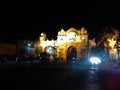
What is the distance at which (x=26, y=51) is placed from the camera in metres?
91.1

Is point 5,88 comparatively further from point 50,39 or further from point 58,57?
point 50,39

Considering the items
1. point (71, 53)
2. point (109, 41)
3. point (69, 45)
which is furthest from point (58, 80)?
point (71, 53)

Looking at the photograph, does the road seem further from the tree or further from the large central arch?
the large central arch

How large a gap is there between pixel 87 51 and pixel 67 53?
7336 mm

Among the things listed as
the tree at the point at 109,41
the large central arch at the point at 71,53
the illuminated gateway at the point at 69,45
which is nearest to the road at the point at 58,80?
the tree at the point at 109,41

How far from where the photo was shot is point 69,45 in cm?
8406

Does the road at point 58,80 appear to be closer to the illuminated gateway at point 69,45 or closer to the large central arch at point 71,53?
the illuminated gateway at point 69,45

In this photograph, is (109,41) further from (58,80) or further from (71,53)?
(58,80)

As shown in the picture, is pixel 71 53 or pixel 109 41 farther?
pixel 71 53

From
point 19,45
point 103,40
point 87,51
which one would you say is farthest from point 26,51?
point 103,40

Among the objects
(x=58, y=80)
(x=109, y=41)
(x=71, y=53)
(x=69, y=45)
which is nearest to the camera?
(x=58, y=80)

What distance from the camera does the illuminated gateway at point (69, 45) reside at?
271 feet

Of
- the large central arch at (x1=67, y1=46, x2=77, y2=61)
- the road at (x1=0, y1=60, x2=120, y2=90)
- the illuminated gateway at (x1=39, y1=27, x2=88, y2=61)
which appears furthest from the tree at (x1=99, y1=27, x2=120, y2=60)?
the road at (x1=0, y1=60, x2=120, y2=90)

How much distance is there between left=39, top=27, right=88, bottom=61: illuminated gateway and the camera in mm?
82500
